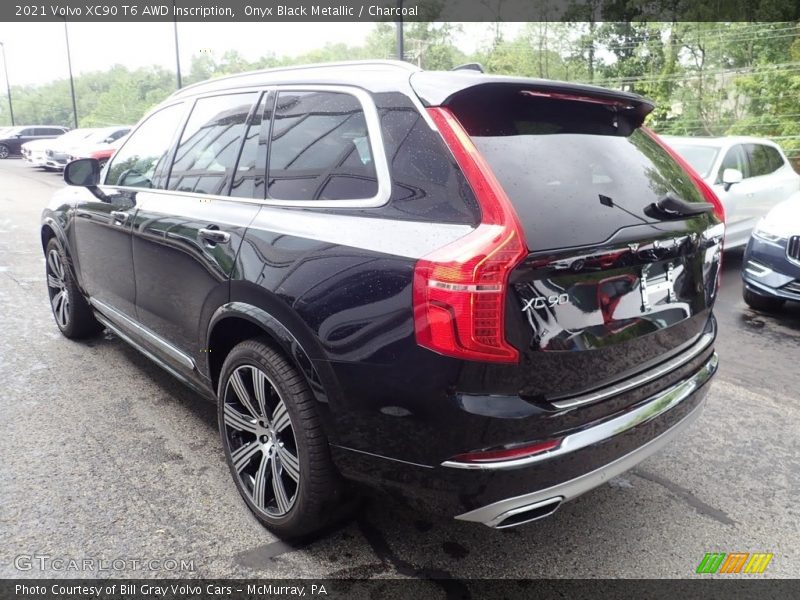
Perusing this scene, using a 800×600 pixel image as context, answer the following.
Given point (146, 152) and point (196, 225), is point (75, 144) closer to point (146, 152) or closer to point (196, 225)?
point (146, 152)

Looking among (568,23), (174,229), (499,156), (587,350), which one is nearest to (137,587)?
(174,229)

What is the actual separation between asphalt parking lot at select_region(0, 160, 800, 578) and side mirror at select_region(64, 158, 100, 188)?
4.21 feet

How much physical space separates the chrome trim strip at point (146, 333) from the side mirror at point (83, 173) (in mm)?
782

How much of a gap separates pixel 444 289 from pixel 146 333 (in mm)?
2304

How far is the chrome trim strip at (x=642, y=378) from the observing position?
6.60ft

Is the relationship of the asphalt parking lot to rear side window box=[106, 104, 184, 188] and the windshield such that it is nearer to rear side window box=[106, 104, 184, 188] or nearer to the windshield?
rear side window box=[106, 104, 184, 188]

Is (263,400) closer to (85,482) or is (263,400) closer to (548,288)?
(85,482)

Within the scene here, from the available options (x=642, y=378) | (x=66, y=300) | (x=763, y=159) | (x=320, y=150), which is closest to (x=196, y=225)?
(x=320, y=150)

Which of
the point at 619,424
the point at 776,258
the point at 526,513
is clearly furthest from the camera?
the point at 776,258

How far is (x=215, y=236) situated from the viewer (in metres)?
2.72

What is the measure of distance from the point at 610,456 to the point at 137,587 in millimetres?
1738

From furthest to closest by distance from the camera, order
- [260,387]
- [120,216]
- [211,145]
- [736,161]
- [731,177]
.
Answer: [736,161] < [731,177] < [120,216] < [211,145] < [260,387]

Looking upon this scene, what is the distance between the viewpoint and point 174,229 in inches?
120

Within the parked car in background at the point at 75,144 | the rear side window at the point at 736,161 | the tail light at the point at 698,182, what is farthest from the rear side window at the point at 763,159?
the parked car in background at the point at 75,144
